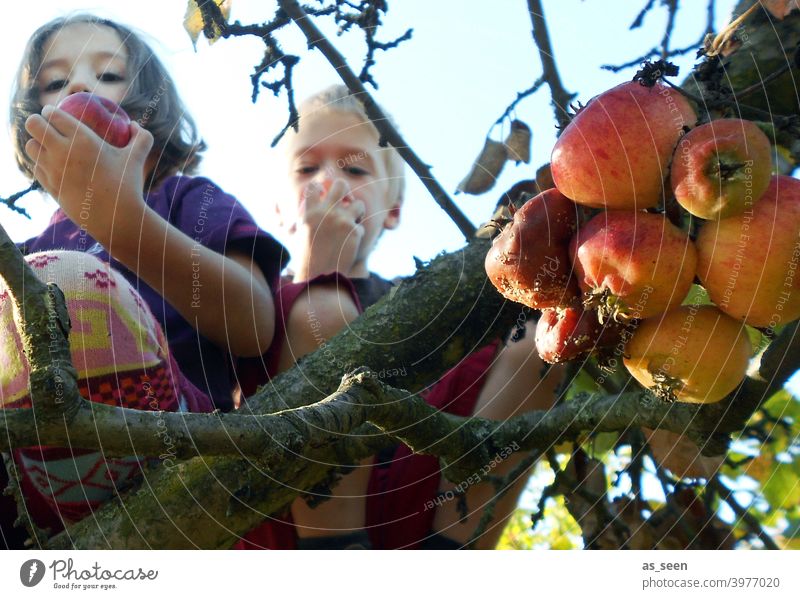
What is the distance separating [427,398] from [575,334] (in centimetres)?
71

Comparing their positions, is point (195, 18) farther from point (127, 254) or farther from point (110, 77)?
point (110, 77)

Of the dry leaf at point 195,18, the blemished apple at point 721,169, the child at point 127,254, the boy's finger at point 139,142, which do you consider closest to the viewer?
the blemished apple at point 721,169

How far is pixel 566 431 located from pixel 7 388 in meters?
0.64

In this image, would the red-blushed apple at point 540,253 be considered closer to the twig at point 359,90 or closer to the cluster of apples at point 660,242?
the cluster of apples at point 660,242

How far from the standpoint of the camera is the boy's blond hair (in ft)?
5.69

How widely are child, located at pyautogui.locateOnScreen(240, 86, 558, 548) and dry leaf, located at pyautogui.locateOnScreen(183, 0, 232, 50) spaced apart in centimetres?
35

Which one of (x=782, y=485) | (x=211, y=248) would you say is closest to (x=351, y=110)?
(x=211, y=248)

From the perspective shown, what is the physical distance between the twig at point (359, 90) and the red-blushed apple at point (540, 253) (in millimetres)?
381

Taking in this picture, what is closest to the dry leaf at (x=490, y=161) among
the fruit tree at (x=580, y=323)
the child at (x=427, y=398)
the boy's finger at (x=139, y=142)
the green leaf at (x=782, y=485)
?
the fruit tree at (x=580, y=323)

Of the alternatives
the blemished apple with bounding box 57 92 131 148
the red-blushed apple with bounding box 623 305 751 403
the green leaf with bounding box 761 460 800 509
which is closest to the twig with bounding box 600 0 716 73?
the red-blushed apple with bounding box 623 305 751 403

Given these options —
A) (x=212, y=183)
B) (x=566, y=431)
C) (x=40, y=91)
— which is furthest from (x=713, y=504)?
(x=40, y=91)

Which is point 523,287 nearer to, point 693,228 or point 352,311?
point 693,228

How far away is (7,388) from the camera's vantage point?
111 cm

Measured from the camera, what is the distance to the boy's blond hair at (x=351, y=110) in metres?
1.74
